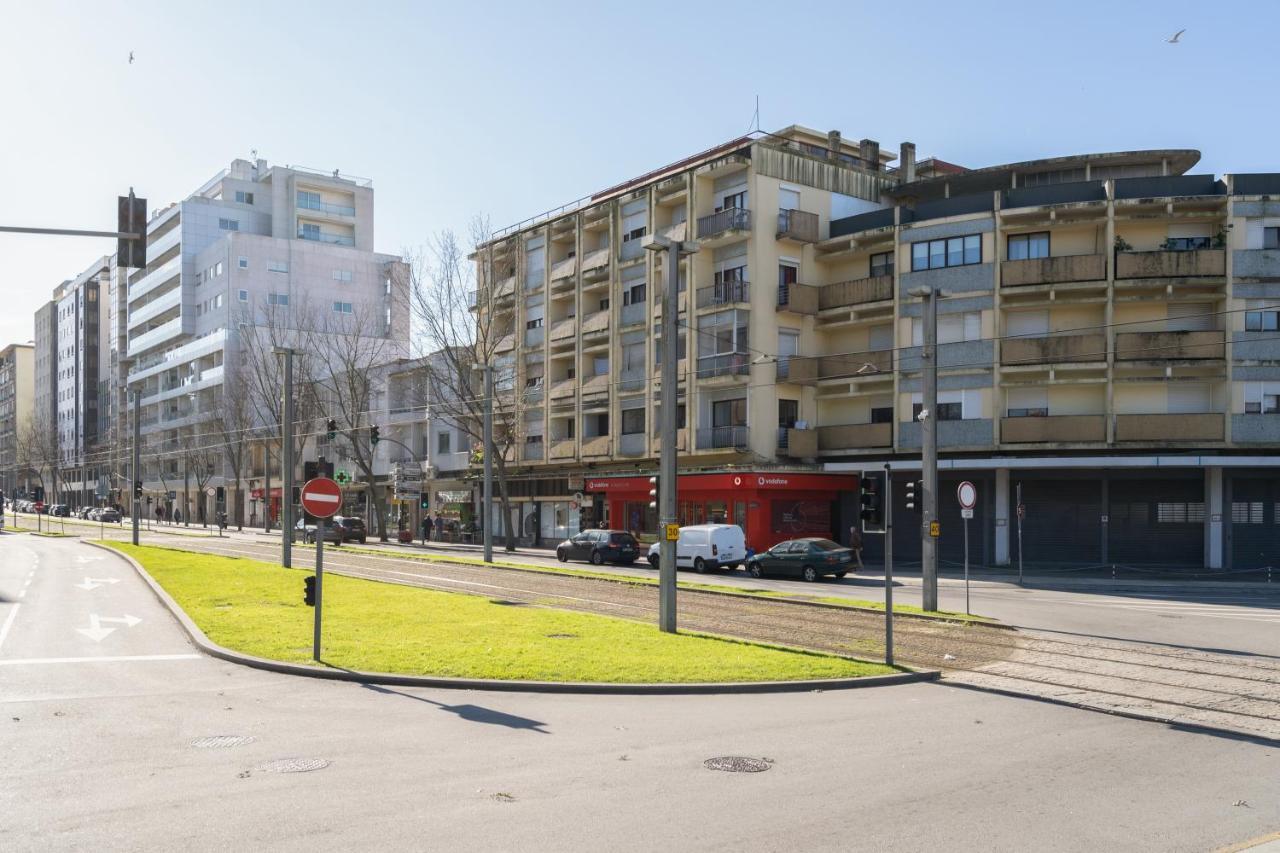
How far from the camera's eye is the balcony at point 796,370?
1743 inches

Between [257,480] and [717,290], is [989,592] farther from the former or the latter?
[257,480]

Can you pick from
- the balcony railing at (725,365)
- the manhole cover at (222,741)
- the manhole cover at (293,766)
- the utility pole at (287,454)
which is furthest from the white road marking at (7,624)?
the balcony railing at (725,365)

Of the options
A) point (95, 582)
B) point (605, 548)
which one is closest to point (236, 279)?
point (605, 548)

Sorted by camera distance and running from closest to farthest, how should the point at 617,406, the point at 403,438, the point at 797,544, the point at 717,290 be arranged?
the point at 797,544 < the point at 717,290 < the point at 617,406 < the point at 403,438

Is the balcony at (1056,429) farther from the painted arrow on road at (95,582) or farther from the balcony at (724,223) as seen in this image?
the painted arrow on road at (95,582)

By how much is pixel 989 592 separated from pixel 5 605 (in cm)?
2449

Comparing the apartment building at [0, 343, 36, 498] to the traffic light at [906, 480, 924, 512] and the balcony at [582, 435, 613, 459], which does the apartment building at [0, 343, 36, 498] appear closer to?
the balcony at [582, 435, 613, 459]

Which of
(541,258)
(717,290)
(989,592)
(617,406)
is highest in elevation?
(541,258)

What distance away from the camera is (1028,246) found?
40.1 m

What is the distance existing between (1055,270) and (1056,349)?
9.47 ft

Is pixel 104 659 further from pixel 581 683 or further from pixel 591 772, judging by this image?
pixel 591 772

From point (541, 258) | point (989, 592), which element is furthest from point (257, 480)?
point (989, 592)

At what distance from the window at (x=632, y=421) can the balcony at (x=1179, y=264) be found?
21.6 m

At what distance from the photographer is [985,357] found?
3972cm
